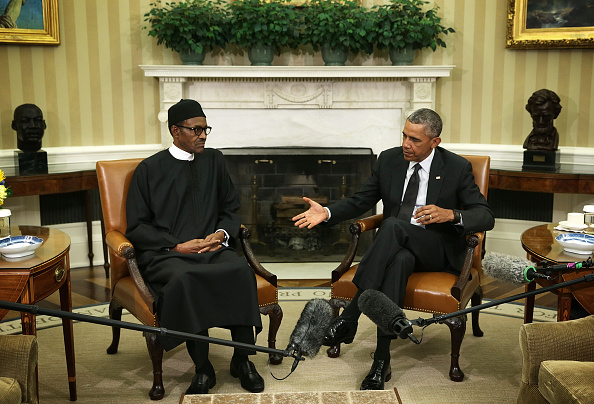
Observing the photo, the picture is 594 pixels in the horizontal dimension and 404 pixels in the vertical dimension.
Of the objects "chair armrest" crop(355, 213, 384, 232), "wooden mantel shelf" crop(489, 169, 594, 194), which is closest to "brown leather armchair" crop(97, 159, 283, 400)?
"chair armrest" crop(355, 213, 384, 232)

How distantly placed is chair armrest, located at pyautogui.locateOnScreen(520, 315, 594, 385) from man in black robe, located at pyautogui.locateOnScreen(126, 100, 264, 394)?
1.43 meters

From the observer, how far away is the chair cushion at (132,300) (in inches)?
135

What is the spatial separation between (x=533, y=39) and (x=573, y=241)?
3.21 m

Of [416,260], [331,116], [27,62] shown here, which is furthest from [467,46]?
[27,62]

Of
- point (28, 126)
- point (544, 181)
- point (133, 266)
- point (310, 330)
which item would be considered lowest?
point (133, 266)

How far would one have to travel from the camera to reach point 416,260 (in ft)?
12.4

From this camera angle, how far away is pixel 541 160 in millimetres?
5609

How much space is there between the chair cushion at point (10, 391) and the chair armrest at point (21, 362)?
0.06 metres

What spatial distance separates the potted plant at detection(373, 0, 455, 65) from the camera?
5.78 meters

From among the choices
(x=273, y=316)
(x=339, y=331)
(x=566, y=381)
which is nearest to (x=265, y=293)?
(x=273, y=316)

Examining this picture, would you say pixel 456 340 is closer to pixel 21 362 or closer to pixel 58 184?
pixel 21 362

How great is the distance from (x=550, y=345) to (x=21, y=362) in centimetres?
208

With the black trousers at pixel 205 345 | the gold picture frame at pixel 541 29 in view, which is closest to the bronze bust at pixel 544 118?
the gold picture frame at pixel 541 29

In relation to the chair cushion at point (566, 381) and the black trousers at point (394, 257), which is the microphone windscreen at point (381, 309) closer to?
the chair cushion at point (566, 381)
